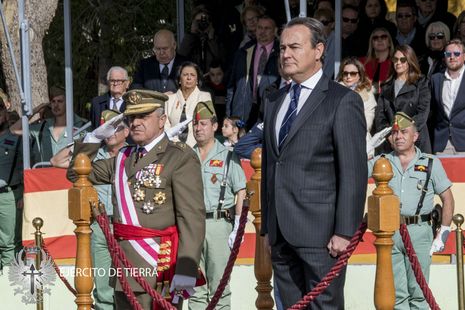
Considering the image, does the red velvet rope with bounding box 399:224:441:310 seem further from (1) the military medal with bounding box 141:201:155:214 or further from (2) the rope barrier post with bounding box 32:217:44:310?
(2) the rope barrier post with bounding box 32:217:44:310

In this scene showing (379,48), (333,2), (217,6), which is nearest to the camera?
(379,48)

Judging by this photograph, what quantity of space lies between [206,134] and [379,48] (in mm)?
2132

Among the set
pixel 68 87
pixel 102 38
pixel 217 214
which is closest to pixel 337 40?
pixel 217 214

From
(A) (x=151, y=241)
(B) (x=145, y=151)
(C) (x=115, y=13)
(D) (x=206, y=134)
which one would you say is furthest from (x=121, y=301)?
(C) (x=115, y=13)

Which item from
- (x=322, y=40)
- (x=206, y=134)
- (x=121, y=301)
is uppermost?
(x=322, y=40)

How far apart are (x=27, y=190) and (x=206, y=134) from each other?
251 cm

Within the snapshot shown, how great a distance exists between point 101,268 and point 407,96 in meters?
3.14

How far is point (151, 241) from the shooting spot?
817 cm

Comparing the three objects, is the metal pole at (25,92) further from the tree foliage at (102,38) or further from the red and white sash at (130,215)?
the tree foliage at (102,38)

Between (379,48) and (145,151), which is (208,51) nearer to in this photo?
(379,48)

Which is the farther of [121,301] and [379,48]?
A: [379,48]

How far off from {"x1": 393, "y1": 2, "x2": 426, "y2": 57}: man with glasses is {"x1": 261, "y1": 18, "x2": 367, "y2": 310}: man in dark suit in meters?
5.52

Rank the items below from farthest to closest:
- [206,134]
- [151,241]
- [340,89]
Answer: [206,134]
[151,241]
[340,89]

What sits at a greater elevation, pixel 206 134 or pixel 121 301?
pixel 206 134
